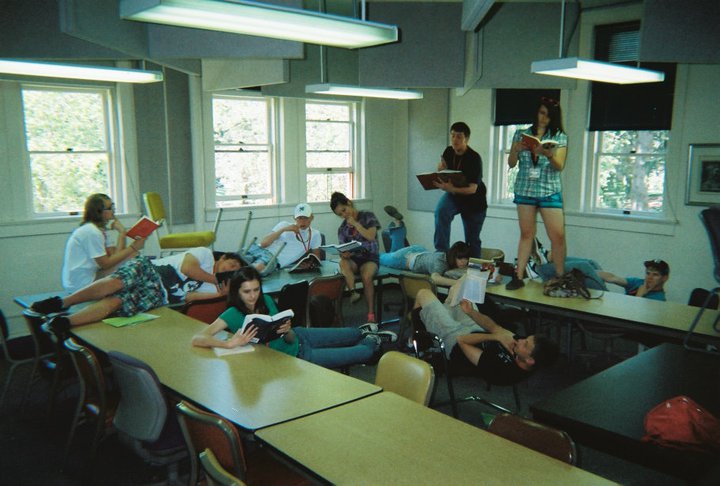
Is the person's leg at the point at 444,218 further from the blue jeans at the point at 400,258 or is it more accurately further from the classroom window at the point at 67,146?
the classroom window at the point at 67,146

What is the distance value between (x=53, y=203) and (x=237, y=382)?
4846mm

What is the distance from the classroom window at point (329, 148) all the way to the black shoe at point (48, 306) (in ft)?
16.3

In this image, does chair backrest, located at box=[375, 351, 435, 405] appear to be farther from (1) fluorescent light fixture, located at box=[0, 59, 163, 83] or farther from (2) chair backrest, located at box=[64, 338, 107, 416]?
(1) fluorescent light fixture, located at box=[0, 59, 163, 83]

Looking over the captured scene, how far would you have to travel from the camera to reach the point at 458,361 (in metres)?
4.14

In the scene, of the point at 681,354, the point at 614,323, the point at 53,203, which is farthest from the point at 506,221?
the point at 53,203

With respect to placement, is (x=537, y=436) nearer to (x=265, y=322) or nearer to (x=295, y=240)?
(x=265, y=322)

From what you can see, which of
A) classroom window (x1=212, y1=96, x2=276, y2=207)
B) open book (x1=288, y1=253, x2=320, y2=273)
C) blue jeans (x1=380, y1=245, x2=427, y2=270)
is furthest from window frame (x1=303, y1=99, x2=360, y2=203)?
open book (x1=288, y1=253, x2=320, y2=273)

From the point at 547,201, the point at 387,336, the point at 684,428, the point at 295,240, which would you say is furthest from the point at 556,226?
the point at 684,428

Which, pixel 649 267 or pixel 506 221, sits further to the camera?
pixel 506 221

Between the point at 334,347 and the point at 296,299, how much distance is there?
2.28ft

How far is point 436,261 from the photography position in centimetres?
586

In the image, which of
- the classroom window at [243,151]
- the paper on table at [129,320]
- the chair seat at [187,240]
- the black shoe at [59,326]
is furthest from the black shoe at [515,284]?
the classroom window at [243,151]

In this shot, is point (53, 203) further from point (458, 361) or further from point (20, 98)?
point (458, 361)

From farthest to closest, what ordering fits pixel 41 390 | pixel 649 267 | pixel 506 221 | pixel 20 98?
1. pixel 506 221
2. pixel 20 98
3. pixel 649 267
4. pixel 41 390
